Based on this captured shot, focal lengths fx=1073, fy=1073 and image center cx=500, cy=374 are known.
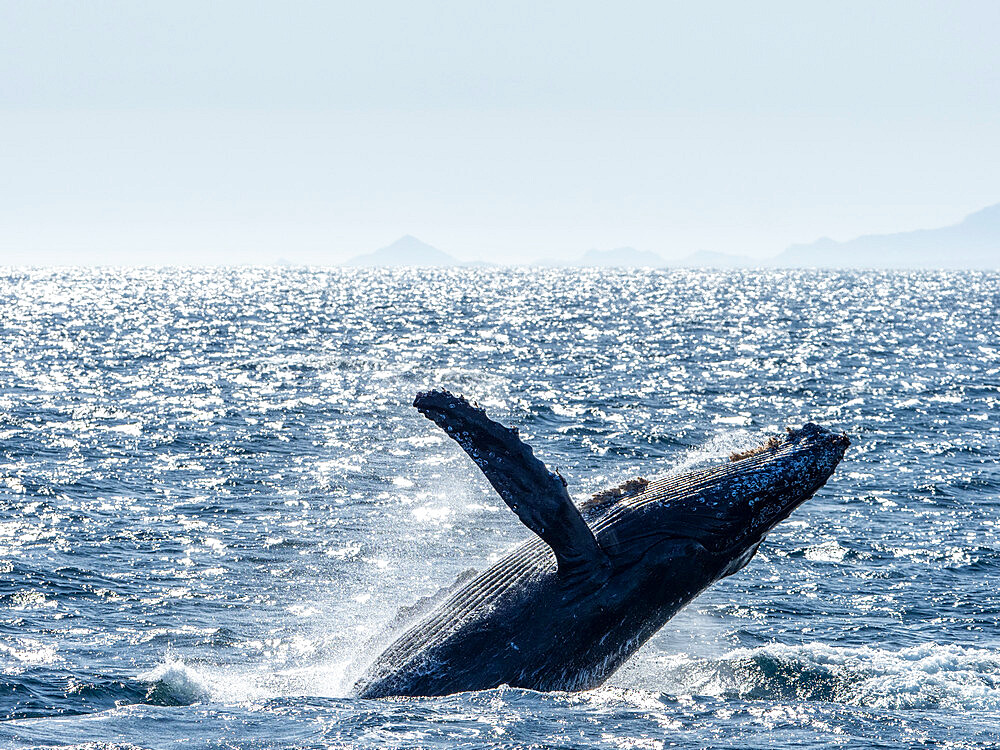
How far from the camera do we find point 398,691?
1108cm

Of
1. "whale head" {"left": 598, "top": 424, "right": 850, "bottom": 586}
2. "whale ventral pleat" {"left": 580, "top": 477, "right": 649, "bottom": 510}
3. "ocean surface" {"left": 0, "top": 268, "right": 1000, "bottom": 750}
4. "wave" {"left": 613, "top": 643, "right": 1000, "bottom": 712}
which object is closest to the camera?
"ocean surface" {"left": 0, "top": 268, "right": 1000, "bottom": 750}

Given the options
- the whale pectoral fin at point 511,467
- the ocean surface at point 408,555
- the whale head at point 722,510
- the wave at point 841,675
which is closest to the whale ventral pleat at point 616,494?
the whale head at point 722,510

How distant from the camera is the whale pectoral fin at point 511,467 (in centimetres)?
1014

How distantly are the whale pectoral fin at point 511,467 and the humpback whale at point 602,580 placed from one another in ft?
0.72

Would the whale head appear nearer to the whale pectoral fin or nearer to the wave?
the whale pectoral fin

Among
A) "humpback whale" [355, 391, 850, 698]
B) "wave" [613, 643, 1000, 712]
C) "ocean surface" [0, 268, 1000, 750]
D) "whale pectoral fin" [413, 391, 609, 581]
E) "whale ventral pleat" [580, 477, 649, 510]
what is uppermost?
"whale pectoral fin" [413, 391, 609, 581]

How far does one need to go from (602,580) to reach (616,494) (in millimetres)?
1099

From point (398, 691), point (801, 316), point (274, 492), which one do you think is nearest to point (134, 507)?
point (274, 492)

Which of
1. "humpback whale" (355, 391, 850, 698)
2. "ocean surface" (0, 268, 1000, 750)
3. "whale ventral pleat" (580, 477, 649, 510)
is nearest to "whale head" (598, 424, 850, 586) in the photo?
"humpback whale" (355, 391, 850, 698)

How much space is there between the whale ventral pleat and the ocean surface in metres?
2.03

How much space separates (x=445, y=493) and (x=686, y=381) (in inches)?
1014

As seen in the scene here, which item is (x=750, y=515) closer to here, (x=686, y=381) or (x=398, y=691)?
(x=398, y=691)

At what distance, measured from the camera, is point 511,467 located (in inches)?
401

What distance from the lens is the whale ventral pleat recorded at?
11.8 meters
